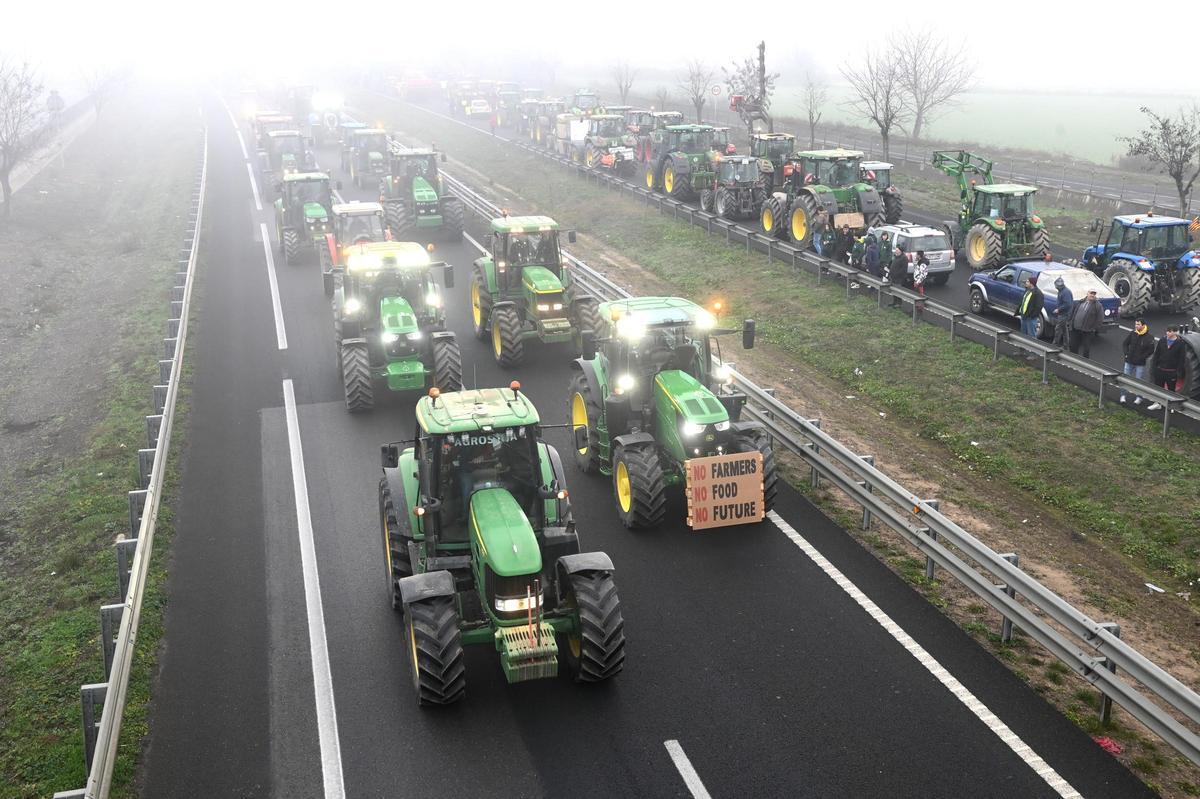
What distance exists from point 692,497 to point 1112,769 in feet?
19.2

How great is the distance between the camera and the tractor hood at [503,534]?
9.82 m

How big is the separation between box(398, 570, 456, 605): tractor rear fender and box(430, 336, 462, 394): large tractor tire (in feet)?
29.2

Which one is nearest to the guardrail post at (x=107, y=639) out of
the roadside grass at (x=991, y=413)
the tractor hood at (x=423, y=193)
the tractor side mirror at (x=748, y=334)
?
the tractor side mirror at (x=748, y=334)

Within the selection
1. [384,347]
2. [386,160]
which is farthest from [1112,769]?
[386,160]

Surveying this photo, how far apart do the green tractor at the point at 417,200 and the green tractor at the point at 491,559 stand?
22.2m

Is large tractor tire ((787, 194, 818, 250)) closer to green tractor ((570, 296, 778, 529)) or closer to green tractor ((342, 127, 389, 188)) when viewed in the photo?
green tractor ((570, 296, 778, 529))

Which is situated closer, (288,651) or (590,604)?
(590,604)

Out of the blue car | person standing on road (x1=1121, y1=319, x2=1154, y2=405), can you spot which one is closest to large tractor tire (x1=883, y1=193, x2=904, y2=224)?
the blue car

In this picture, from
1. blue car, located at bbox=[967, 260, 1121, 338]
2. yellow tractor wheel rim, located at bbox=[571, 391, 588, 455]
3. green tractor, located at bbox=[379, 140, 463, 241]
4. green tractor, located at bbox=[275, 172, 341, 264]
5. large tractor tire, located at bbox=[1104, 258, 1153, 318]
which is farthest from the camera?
green tractor, located at bbox=[379, 140, 463, 241]

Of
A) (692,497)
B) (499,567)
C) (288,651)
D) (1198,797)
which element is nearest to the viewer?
(1198,797)

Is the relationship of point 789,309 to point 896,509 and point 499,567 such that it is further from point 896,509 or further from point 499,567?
point 499,567

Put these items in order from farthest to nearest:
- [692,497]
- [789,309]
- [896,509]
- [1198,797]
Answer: [789,309], [896,509], [692,497], [1198,797]

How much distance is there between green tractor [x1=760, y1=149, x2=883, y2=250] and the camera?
97.1ft

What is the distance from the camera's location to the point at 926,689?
10367mm
